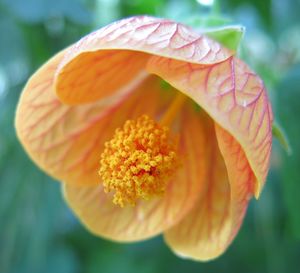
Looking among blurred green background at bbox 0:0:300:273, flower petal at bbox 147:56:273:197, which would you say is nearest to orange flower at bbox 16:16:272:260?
flower petal at bbox 147:56:273:197

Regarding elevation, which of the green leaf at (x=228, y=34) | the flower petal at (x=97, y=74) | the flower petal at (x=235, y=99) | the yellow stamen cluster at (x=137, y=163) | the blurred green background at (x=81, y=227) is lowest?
the blurred green background at (x=81, y=227)

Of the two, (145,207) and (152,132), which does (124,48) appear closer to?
(152,132)

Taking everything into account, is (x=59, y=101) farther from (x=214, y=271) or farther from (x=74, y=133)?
(x=214, y=271)

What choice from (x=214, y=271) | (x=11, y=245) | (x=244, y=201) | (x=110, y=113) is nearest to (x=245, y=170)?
(x=244, y=201)

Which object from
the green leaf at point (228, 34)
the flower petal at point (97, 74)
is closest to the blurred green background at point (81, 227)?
the flower petal at point (97, 74)

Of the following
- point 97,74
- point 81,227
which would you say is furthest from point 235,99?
point 81,227

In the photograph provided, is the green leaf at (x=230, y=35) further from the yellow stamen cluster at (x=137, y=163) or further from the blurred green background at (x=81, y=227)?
the blurred green background at (x=81, y=227)
